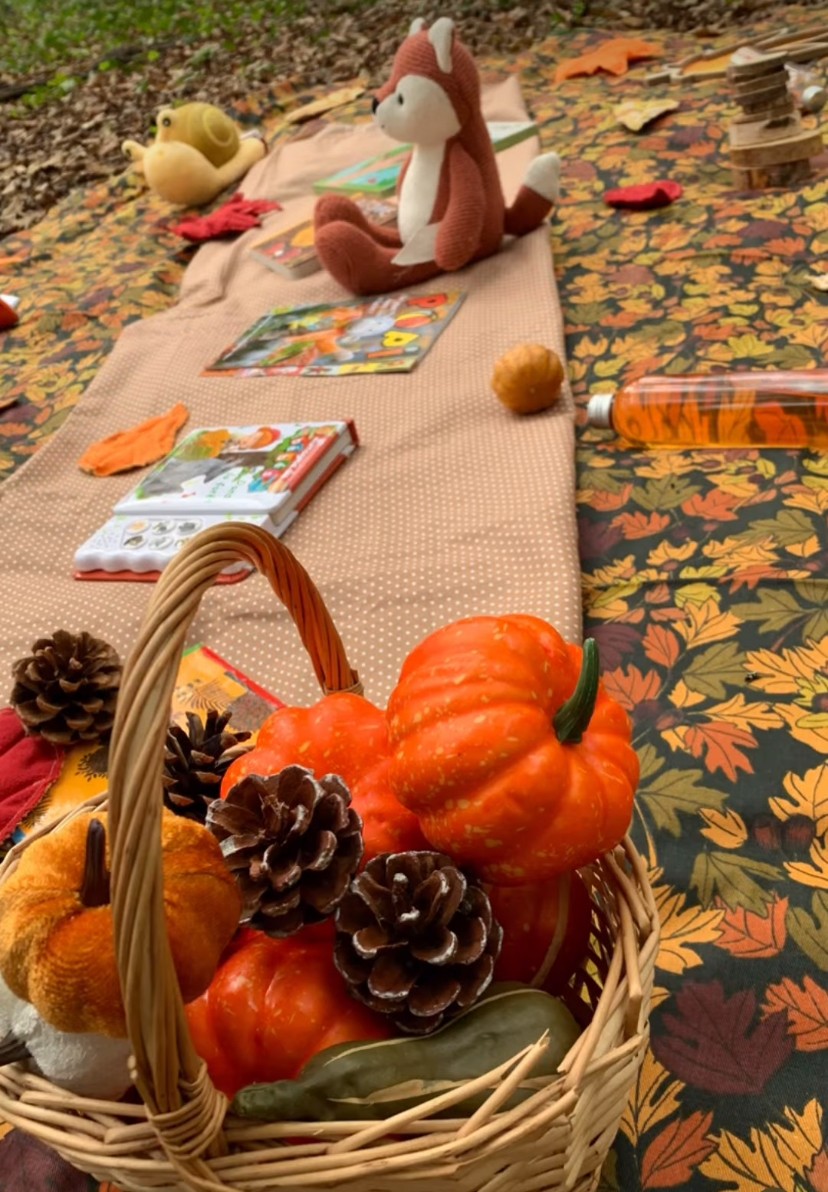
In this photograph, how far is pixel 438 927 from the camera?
1.37 ft

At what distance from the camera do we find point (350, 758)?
1.67 ft

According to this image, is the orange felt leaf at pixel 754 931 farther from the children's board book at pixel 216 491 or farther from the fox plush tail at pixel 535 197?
the fox plush tail at pixel 535 197

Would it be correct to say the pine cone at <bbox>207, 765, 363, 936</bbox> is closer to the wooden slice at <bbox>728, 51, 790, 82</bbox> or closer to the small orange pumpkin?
the small orange pumpkin

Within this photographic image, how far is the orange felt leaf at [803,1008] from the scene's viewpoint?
530 millimetres

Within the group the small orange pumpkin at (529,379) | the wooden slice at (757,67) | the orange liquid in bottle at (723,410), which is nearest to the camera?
the orange liquid in bottle at (723,410)

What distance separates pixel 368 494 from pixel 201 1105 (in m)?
0.81

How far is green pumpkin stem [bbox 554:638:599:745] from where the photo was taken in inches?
16.8

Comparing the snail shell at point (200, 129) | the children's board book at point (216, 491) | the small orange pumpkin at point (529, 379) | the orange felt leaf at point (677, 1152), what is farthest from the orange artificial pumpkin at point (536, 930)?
the snail shell at point (200, 129)

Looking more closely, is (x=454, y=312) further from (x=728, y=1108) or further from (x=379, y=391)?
(x=728, y=1108)

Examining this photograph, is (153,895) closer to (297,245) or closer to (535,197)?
(535,197)

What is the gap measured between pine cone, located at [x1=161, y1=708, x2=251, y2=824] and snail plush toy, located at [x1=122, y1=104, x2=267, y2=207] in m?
1.85

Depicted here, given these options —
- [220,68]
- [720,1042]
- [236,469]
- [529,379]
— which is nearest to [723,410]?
[529,379]

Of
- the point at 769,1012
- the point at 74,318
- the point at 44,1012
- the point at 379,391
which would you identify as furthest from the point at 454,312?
the point at 44,1012

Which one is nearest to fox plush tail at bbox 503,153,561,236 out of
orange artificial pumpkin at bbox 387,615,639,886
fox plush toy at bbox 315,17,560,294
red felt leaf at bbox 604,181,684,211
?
fox plush toy at bbox 315,17,560,294
